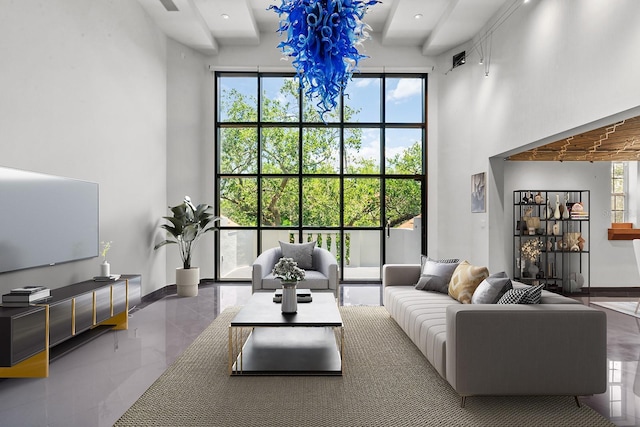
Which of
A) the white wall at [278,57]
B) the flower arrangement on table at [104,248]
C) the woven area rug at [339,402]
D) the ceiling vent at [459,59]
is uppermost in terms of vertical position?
the white wall at [278,57]

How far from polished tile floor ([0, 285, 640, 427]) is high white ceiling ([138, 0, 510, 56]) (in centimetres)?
425

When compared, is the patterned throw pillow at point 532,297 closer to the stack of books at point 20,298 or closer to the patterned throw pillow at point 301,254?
the patterned throw pillow at point 301,254

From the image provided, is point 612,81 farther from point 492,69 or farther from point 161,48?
point 161,48

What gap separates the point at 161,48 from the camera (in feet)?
21.9

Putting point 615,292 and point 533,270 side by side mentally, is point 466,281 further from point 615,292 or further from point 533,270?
point 615,292

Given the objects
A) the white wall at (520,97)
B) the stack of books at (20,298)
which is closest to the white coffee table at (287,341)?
the stack of books at (20,298)

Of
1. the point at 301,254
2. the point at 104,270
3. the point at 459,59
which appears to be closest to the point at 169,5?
the point at 104,270

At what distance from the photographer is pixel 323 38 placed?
2.47 meters

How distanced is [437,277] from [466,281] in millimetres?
552

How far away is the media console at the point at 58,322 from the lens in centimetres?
286

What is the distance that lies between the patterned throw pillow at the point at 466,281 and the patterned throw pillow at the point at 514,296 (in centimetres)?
78

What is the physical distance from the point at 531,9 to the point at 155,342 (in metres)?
5.59

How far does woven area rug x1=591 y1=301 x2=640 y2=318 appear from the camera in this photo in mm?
5277

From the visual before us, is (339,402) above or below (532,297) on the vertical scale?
below
